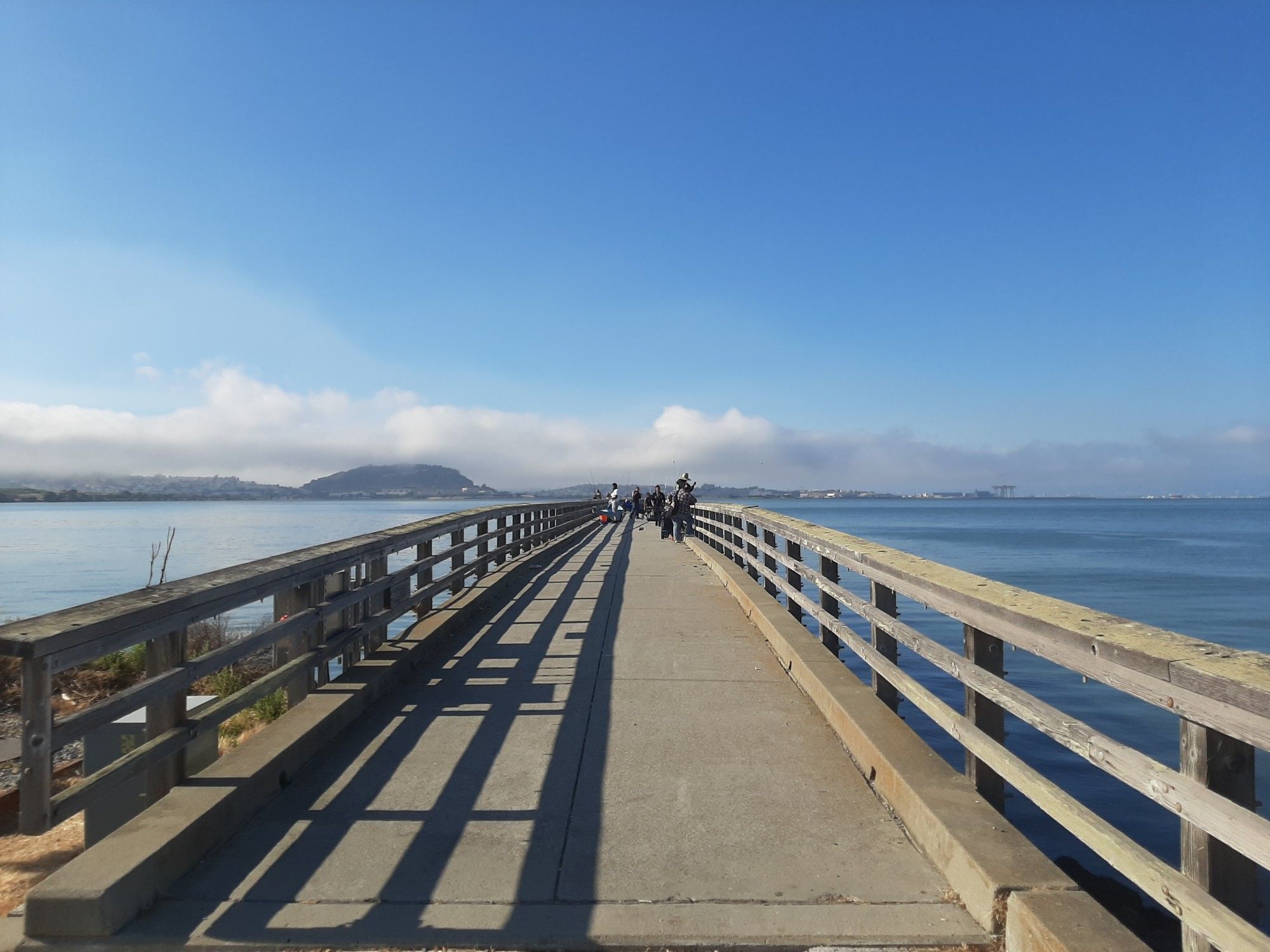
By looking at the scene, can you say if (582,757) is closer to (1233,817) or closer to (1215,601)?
(1233,817)

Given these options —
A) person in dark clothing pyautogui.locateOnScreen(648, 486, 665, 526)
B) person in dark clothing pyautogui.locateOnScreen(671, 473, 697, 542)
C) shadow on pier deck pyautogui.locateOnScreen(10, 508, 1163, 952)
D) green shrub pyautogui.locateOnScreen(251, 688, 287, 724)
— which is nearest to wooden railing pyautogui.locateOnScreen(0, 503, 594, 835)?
shadow on pier deck pyautogui.locateOnScreen(10, 508, 1163, 952)

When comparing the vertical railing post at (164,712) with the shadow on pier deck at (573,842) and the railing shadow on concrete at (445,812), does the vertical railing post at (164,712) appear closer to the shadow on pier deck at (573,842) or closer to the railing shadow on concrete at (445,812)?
the shadow on pier deck at (573,842)

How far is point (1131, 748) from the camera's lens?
3.65 meters

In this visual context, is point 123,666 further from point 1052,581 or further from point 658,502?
point 1052,581

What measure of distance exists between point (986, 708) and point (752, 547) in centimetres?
986

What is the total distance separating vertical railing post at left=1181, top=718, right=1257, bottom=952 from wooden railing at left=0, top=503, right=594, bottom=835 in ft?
13.2

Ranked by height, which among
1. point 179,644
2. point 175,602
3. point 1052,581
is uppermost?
point 175,602

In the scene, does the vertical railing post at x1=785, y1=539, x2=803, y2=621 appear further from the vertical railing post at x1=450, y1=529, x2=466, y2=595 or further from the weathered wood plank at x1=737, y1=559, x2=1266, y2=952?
the weathered wood plank at x1=737, y1=559, x2=1266, y2=952

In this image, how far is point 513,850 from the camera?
4.30 metres

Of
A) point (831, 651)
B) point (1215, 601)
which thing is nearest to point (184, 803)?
point (831, 651)

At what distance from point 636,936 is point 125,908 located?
2.10 m

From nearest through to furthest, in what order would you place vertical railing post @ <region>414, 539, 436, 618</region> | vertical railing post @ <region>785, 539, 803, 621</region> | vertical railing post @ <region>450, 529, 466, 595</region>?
1. vertical railing post @ <region>414, 539, 436, 618</region>
2. vertical railing post @ <region>785, 539, 803, 621</region>
3. vertical railing post @ <region>450, 529, 466, 595</region>

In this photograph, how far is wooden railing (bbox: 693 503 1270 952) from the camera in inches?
101

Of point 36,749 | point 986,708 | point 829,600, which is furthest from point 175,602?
point 829,600
